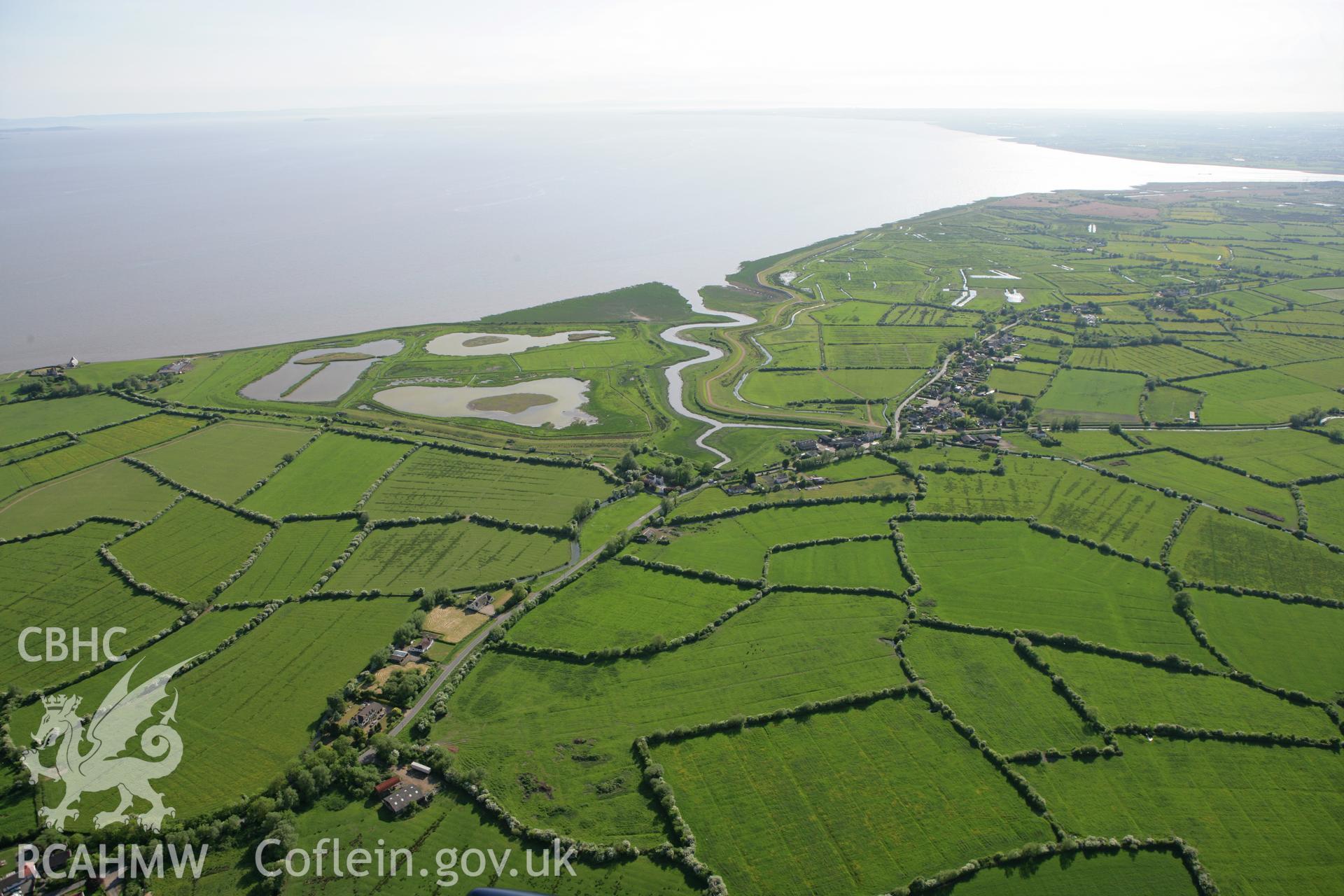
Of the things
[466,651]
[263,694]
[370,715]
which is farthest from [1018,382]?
[263,694]

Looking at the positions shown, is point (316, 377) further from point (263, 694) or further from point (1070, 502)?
point (1070, 502)

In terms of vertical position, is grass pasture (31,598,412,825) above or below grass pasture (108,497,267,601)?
below

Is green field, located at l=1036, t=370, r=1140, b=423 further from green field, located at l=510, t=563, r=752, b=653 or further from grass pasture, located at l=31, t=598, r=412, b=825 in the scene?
grass pasture, located at l=31, t=598, r=412, b=825

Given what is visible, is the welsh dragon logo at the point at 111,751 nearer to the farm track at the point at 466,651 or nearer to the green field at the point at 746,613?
the green field at the point at 746,613

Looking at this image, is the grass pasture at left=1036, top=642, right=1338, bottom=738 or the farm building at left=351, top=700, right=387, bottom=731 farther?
the grass pasture at left=1036, top=642, right=1338, bottom=738

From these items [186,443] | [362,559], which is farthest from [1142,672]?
[186,443]
